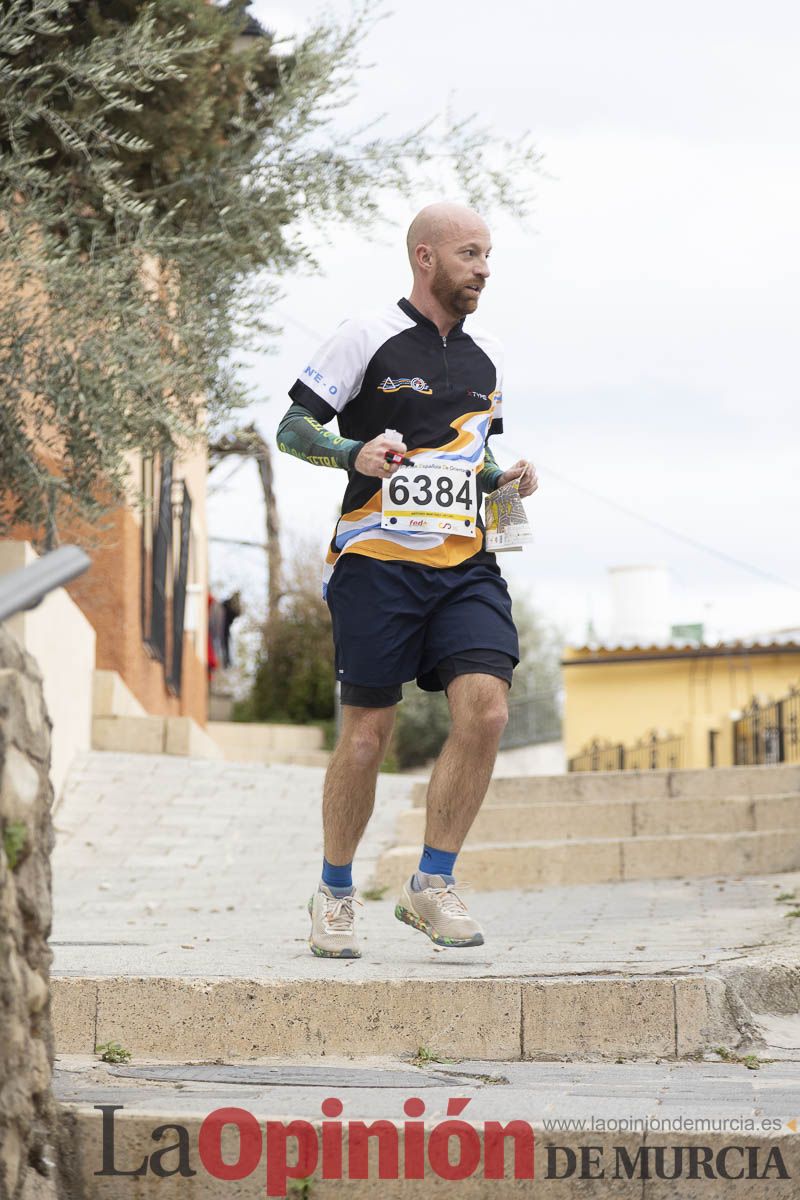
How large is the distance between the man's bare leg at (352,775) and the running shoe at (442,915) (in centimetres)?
23

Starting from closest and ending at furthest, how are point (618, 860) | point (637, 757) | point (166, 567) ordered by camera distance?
1. point (618, 860)
2. point (166, 567)
3. point (637, 757)

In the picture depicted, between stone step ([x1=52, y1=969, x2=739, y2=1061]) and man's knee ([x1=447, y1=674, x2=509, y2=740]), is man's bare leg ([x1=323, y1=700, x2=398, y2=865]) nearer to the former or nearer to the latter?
man's knee ([x1=447, y1=674, x2=509, y2=740])

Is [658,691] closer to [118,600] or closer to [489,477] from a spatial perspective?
[118,600]

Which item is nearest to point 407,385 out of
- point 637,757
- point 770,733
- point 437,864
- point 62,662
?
point 437,864

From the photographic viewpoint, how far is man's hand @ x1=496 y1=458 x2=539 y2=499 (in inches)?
174

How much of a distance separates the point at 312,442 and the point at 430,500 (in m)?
0.36

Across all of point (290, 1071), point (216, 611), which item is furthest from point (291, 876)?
point (216, 611)

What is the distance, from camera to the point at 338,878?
4383 mm

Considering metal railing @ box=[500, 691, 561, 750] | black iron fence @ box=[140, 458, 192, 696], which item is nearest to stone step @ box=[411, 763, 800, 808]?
black iron fence @ box=[140, 458, 192, 696]

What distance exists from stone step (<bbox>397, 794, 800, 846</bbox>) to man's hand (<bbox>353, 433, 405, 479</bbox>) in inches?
242

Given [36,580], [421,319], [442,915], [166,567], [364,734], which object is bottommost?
[442,915]

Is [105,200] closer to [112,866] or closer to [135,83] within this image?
[135,83]

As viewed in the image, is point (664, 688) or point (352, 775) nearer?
point (352, 775)

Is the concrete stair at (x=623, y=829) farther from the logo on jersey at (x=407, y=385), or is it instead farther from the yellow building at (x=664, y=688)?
the yellow building at (x=664, y=688)
